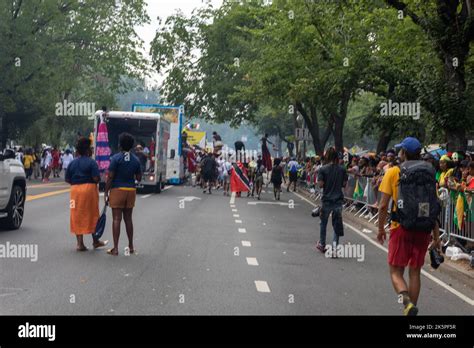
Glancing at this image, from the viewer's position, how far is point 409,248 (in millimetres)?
7703

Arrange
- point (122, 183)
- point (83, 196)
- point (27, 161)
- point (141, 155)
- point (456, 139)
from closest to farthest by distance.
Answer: point (122, 183) → point (83, 196) → point (456, 139) → point (141, 155) → point (27, 161)

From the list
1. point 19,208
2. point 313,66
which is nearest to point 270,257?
point 19,208

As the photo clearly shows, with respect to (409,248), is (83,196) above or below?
above

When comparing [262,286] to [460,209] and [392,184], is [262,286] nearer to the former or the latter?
[392,184]

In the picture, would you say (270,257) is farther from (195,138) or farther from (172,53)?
(195,138)

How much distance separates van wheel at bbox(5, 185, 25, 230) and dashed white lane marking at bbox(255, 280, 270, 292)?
663 cm

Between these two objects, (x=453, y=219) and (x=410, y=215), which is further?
(x=453, y=219)

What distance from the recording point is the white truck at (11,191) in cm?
1450

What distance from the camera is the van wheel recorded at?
1484 cm

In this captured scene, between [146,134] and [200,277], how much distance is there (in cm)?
2180

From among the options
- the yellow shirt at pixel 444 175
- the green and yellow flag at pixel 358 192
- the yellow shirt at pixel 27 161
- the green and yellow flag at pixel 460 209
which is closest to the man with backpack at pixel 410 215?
the green and yellow flag at pixel 460 209

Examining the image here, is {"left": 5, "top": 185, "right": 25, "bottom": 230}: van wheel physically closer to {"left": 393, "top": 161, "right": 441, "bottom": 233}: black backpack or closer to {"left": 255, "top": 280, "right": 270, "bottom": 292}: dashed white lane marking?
{"left": 255, "top": 280, "right": 270, "bottom": 292}: dashed white lane marking

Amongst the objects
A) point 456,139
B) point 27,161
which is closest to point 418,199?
point 456,139

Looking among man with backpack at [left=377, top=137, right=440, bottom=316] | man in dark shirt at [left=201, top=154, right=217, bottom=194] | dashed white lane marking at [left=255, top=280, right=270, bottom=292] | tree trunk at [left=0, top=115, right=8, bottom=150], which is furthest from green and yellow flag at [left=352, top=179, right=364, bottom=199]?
tree trunk at [left=0, top=115, right=8, bottom=150]
